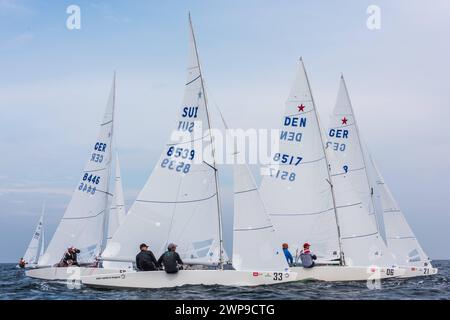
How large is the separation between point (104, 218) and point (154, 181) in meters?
8.25

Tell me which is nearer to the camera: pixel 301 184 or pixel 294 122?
pixel 301 184

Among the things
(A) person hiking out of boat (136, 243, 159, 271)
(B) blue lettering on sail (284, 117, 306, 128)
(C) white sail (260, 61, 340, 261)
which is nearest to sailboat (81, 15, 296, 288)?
(A) person hiking out of boat (136, 243, 159, 271)

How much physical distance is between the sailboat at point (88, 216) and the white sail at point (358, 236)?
11.0m

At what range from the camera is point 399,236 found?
29.2 metres

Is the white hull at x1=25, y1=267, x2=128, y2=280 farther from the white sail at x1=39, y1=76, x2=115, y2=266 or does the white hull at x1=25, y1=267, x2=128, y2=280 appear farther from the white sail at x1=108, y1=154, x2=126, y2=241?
the white sail at x1=108, y1=154, x2=126, y2=241

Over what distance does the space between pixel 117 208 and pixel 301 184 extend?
1186cm

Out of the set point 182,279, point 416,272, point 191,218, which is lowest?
point 416,272

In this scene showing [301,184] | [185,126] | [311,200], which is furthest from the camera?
[301,184]

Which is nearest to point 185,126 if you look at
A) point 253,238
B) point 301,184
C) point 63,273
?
point 253,238

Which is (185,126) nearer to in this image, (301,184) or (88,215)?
(301,184)

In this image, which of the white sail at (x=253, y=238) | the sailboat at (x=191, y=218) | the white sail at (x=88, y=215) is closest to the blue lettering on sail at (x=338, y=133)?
the sailboat at (x=191, y=218)

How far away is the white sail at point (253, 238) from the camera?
1912cm

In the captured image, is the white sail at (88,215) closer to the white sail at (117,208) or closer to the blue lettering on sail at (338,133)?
the white sail at (117,208)

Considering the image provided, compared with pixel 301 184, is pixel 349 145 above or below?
above
